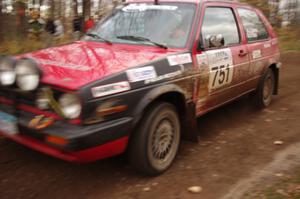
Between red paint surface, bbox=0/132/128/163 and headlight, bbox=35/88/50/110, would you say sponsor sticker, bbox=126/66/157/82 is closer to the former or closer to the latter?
red paint surface, bbox=0/132/128/163

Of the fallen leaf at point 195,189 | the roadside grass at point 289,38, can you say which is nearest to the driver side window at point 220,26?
the fallen leaf at point 195,189

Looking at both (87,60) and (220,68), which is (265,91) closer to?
(220,68)

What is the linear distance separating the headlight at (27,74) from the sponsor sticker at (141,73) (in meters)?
0.82

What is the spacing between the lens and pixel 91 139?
9.62 feet

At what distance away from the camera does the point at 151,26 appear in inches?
168

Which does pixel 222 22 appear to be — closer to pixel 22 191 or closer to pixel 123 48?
pixel 123 48

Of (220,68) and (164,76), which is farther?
(220,68)

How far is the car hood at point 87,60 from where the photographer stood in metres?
3.07

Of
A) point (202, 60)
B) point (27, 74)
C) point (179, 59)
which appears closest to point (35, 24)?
point (202, 60)

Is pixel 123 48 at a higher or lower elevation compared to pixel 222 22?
lower

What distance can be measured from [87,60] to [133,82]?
601 millimetres

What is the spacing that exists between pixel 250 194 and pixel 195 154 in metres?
1.08

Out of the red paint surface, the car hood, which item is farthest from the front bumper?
the car hood

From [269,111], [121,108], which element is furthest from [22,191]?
[269,111]
